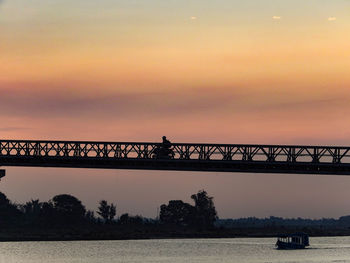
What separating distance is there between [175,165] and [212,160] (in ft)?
15.8

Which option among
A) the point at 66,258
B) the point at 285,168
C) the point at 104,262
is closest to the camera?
the point at 285,168

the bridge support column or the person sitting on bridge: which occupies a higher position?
the person sitting on bridge

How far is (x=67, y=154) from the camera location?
475 feet

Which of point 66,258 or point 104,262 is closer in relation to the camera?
point 104,262

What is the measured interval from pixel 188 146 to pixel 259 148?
931cm

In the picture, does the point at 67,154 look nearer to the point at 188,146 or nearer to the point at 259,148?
the point at 188,146

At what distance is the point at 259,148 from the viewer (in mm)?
141625

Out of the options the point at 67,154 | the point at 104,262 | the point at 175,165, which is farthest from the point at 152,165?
the point at 104,262

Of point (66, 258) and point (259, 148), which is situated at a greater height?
point (259, 148)

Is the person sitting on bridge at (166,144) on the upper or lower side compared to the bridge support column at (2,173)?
upper

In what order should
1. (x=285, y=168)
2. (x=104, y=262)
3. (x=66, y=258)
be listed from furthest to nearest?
(x=66, y=258)
(x=104, y=262)
(x=285, y=168)

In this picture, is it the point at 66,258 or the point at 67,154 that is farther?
the point at 66,258

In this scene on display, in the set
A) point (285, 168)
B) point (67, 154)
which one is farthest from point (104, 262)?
point (285, 168)

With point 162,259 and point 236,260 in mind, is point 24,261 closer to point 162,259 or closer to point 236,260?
point 162,259
